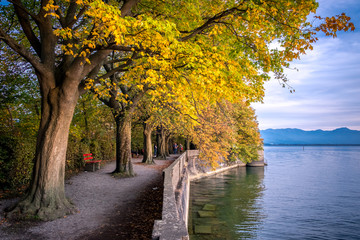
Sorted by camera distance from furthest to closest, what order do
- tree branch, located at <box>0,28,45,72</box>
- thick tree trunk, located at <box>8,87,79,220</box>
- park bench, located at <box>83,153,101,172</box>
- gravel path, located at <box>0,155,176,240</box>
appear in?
park bench, located at <box>83,153,101,172</box> < thick tree trunk, located at <box>8,87,79,220</box> < tree branch, located at <box>0,28,45,72</box> < gravel path, located at <box>0,155,176,240</box>

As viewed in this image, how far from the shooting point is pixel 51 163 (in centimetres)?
740

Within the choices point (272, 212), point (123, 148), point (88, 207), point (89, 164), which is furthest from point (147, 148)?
point (88, 207)

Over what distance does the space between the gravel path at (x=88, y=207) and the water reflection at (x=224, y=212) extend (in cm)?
367

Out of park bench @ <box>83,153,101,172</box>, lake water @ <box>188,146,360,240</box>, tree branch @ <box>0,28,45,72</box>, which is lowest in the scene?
lake water @ <box>188,146,360,240</box>

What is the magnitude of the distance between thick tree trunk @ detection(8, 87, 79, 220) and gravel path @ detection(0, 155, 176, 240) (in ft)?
1.70

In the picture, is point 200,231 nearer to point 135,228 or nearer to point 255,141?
point 135,228

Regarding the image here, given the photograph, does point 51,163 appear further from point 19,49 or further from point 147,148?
point 147,148

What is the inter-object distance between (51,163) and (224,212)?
1275 cm

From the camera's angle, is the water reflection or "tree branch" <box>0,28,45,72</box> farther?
the water reflection

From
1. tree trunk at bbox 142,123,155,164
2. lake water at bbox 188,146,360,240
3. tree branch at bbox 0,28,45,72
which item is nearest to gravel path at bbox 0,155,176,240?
lake water at bbox 188,146,360,240

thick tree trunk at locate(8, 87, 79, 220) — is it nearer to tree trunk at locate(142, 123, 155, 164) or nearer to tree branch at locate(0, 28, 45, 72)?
tree branch at locate(0, 28, 45, 72)

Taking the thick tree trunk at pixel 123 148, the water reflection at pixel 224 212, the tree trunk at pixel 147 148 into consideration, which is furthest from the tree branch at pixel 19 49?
the tree trunk at pixel 147 148

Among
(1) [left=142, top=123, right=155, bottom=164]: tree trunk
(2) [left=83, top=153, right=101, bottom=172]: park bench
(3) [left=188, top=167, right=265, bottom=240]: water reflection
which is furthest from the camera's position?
(1) [left=142, top=123, right=155, bottom=164]: tree trunk

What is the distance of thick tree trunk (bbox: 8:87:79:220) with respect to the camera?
706cm
